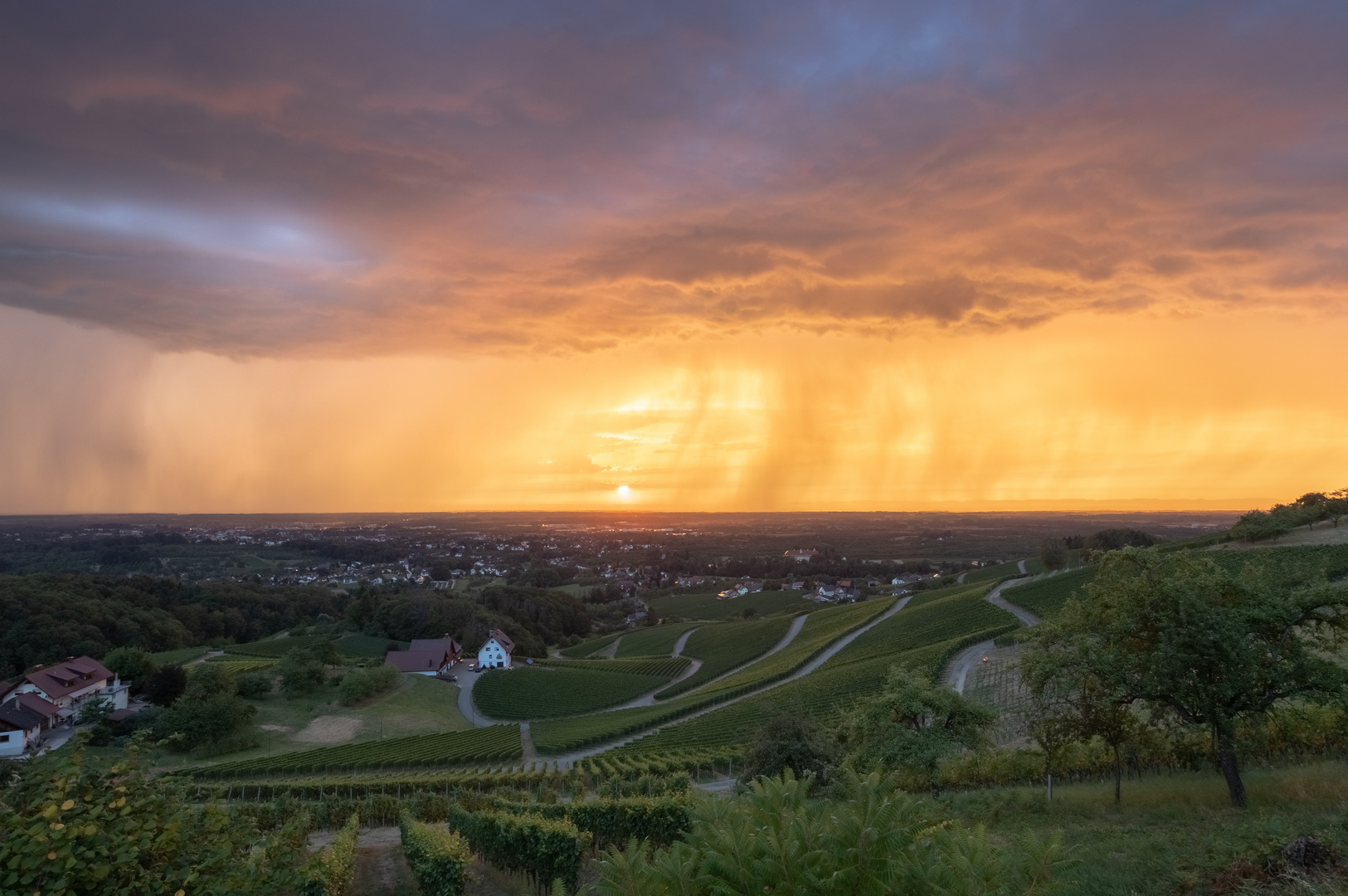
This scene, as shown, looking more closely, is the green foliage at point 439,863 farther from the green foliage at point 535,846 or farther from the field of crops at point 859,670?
the field of crops at point 859,670

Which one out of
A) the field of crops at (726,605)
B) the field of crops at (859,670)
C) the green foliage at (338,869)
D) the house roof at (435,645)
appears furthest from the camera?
the field of crops at (726,605)

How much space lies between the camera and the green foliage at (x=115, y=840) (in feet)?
16.8

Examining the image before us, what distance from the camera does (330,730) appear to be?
55.8m

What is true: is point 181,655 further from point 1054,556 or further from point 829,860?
point 1054,556

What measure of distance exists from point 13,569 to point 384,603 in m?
125

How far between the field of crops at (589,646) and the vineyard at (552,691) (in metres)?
30.7

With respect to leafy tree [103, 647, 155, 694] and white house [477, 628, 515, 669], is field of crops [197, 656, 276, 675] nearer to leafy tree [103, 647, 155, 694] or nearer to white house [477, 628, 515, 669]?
leafy tree [103, 647, 155, 694]

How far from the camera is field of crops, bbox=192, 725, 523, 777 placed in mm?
44500

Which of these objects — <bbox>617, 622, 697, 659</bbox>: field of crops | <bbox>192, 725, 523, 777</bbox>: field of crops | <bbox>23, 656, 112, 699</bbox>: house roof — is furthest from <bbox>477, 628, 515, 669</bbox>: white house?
<bbox>23, 656, 112, 699</bbox>: house roof

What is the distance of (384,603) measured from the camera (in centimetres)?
10894

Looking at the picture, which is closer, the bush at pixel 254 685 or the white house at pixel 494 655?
the bush at pixel 254 685

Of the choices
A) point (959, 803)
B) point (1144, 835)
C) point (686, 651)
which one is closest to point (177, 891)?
point (1144, 835)

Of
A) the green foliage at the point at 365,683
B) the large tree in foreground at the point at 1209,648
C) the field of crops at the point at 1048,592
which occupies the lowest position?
the green foliage at the point at 365,683

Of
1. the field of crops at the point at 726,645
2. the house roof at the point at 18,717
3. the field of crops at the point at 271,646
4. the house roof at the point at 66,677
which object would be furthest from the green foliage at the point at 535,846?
the field of crops at the point at 271,646
